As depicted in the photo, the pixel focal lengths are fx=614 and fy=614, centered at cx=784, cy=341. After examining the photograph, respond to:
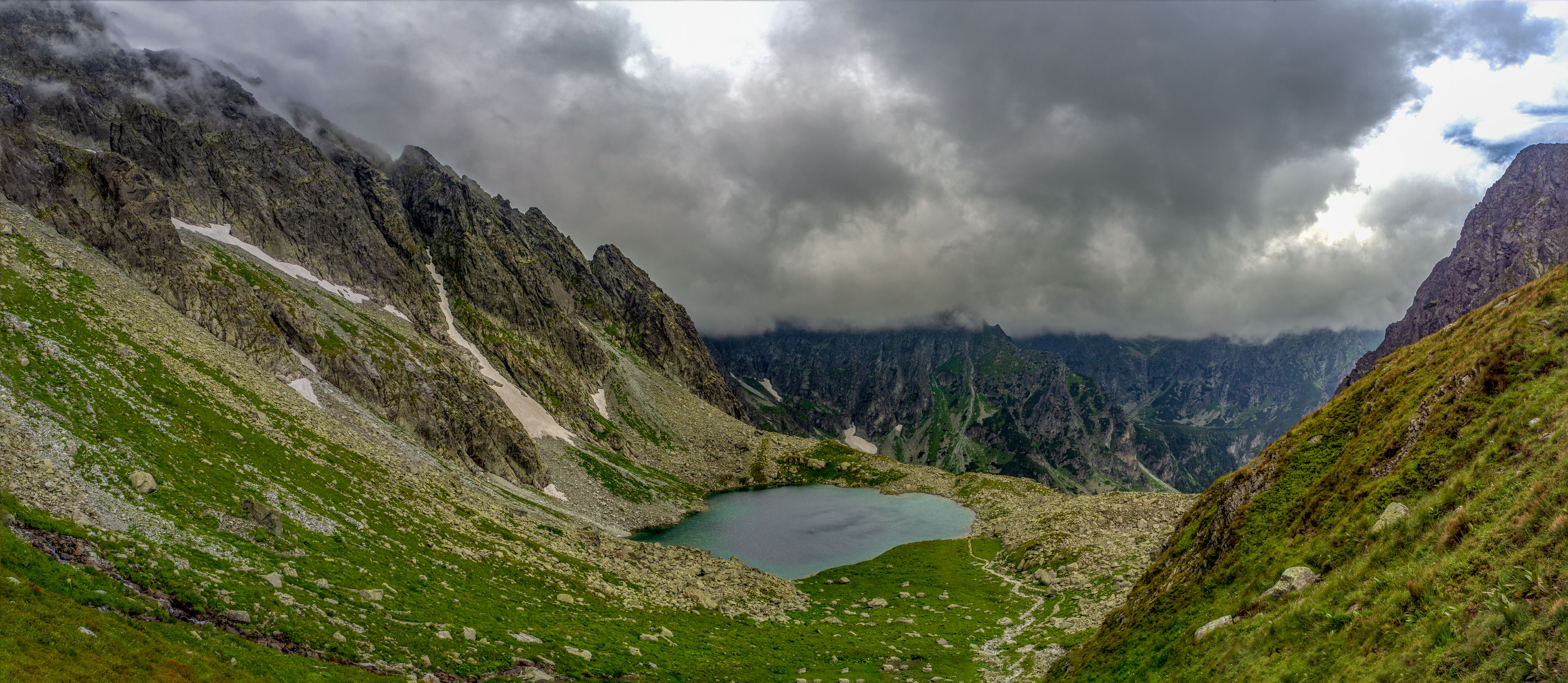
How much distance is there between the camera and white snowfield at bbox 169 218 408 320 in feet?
405

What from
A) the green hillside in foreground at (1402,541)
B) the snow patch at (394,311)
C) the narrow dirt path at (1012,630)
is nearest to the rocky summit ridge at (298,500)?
the narrow dirt path at (1012,630)

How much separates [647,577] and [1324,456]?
5119 cm

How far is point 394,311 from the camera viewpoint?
152375mm

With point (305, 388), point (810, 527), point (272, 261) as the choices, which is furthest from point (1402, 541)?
point (272, 261)

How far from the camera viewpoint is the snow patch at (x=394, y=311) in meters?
149

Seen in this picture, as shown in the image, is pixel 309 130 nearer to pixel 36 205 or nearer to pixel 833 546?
pixel 36 205

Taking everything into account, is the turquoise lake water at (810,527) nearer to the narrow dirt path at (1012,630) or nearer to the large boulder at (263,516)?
the narrow dirt path at (1012,630)

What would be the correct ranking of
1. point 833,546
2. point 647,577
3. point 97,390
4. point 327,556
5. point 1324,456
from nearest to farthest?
point 1324,456
point 327,556
point 97,390
point 647,577
point 833,546

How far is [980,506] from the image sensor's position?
466 feet

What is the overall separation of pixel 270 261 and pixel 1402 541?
173m

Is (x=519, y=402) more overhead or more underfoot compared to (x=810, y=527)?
more overhead

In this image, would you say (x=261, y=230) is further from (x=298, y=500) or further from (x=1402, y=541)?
(x=1402, y=541)

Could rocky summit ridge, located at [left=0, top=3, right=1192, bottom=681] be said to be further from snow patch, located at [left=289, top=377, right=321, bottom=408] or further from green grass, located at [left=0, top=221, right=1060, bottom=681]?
snow patch, located at [left=289, top=377, right=321, bottom=408]

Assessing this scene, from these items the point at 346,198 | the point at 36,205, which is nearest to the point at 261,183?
the point at 346,198
